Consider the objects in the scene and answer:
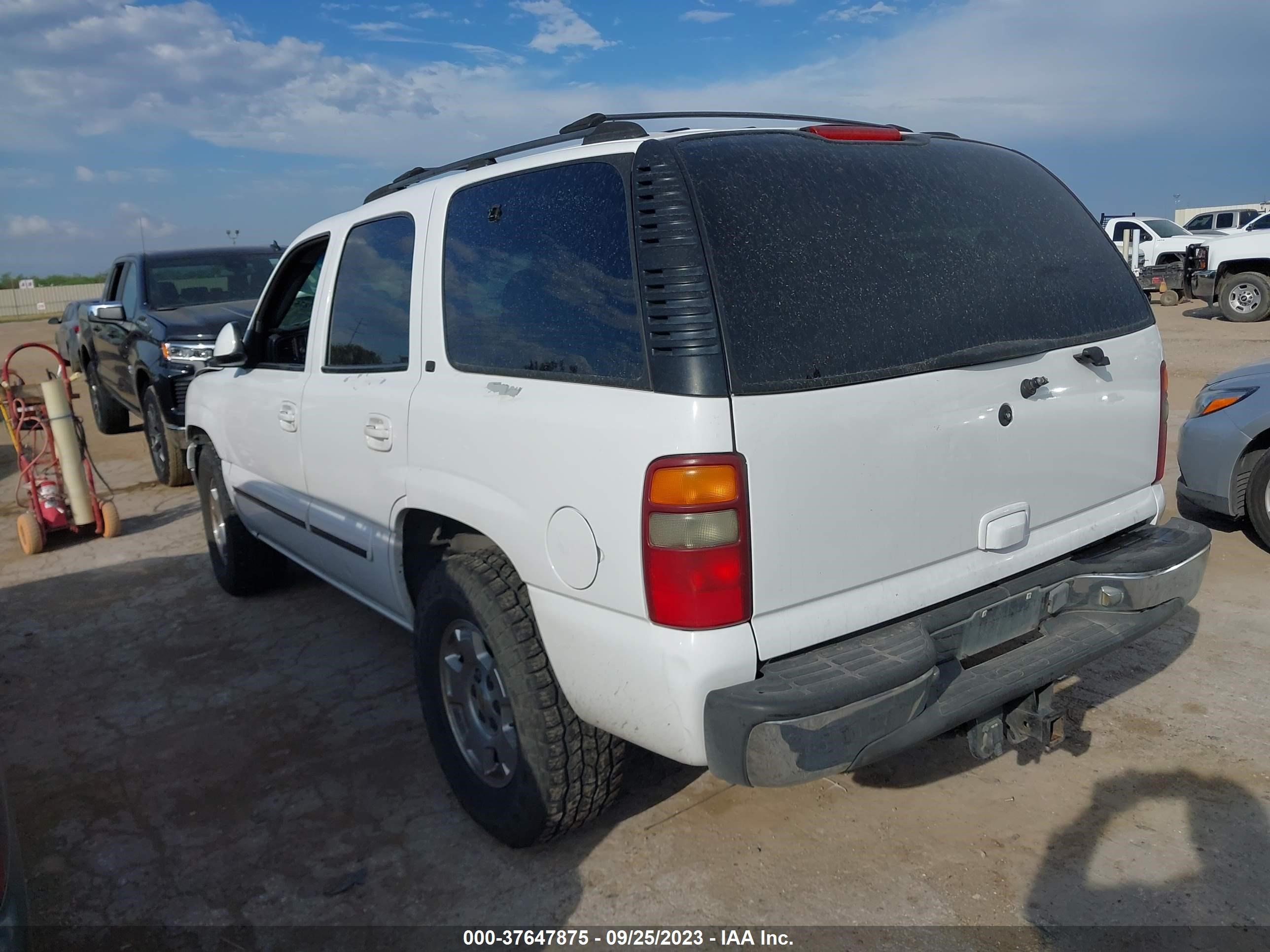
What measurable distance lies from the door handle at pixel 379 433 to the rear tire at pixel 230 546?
210cm

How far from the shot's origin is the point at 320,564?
4211 millimetres

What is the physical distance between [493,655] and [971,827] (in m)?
1.53

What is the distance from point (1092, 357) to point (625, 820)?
6.54 feet

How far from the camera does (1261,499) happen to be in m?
5.10

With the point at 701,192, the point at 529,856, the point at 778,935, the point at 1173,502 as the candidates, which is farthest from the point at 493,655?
the point at 1173,502

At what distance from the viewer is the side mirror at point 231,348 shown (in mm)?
4539

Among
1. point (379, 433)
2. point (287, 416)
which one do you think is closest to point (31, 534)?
point (287, 416)

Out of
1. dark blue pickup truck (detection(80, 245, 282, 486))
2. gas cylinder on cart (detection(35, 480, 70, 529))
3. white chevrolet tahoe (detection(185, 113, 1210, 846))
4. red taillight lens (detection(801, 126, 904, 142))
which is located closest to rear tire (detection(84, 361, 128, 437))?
dark blue pickup truck (detection(80, 245, 282, 486))

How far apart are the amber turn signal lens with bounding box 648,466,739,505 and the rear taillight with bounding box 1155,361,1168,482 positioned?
5.86 feet

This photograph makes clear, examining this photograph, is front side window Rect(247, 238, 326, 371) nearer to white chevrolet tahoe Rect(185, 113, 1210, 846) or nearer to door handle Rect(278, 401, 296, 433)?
door handle Rect(278, 401, 296, 433)

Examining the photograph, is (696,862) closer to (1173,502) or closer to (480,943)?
(480,943)

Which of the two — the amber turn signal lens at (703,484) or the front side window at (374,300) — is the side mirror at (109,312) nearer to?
the front side window at (374,300)

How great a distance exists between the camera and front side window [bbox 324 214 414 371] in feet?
11.0

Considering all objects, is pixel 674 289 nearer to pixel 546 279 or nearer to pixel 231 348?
pixel 546 279
